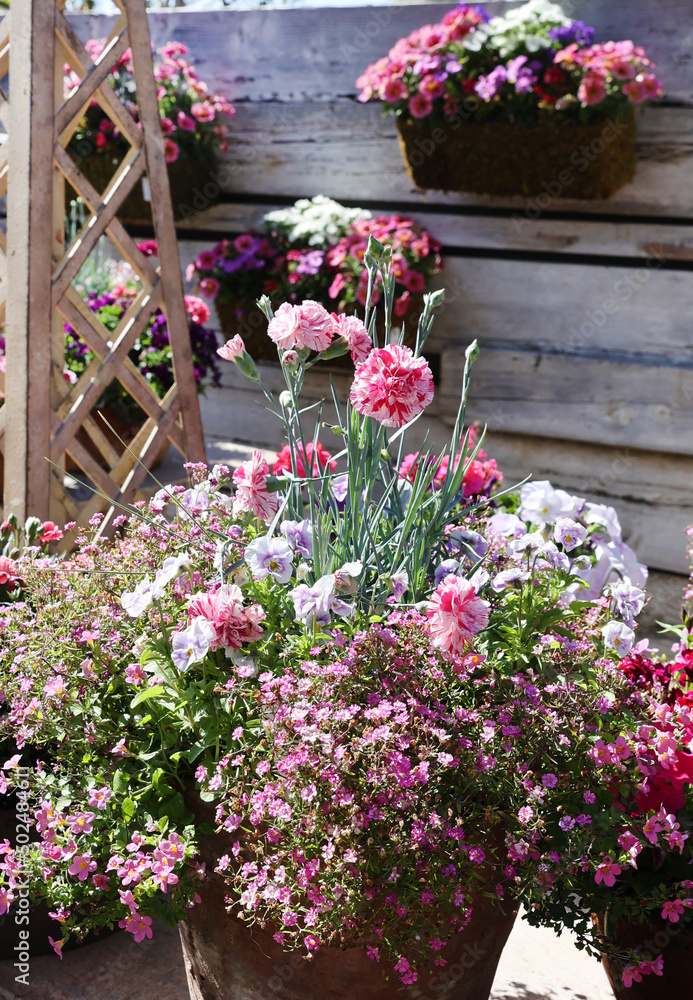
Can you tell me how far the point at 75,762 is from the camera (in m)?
1.10

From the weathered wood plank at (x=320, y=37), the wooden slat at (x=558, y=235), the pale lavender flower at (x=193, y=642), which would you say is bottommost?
the pale lavender flower at (x=193, y=642)

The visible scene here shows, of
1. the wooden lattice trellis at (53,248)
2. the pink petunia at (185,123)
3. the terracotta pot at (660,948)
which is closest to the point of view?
the terracotta pot at (660,948)

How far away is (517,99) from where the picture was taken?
267 centimetres

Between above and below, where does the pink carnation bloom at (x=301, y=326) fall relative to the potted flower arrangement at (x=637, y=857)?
above

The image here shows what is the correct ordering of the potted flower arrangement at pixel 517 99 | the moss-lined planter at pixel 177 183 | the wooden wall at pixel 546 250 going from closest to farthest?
the potted flower arrangement at pixel 517 99
the wooden wall at pixel 546 250
the moss-lined planter at pixel 177 183

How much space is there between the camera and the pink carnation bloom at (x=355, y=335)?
1.10 meters

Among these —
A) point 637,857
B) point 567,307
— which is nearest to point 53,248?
point 637,857

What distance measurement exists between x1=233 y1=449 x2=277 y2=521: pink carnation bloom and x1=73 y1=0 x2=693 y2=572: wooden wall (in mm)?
2045

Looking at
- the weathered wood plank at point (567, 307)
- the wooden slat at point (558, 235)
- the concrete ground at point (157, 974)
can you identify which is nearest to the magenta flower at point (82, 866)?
the concrete ground at point (157, 974)

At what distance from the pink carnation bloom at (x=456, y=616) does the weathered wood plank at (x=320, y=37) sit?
239cm

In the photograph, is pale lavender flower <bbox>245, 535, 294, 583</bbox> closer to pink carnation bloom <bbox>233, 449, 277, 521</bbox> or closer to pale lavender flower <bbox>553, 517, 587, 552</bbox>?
pink carnation bloom <bbox>233, 449, 277, 521</bbox>

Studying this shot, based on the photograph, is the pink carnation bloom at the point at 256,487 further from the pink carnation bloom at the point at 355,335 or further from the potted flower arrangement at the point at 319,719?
the pink carnation bloom at the point at 355,335

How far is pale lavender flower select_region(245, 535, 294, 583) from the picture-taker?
1.03 metres

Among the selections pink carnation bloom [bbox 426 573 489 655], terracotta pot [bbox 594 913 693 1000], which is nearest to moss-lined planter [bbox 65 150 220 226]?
pink carnation bloom [bbox 426 573 489 655]
